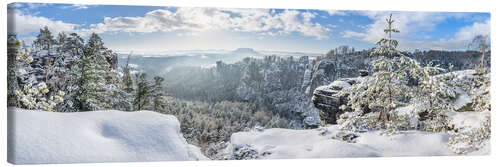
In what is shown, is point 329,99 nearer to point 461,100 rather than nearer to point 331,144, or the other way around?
point 331,144

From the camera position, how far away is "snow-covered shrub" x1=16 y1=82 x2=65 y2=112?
585cm

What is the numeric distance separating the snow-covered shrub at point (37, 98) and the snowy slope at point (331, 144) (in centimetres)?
297

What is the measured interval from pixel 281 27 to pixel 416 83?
2.78 meters

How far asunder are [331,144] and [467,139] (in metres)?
2.38

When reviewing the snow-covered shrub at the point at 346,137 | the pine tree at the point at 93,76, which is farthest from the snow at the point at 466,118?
the pine tree at the point at 93,76

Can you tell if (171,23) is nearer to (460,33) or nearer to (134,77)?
(134,77)

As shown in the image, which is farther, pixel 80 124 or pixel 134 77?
pixel 134 77

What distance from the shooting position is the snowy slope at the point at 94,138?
5465 mm

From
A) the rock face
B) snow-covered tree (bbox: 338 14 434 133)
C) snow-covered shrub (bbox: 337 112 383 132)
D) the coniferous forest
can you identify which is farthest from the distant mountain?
snow-covered shrub (bbox: 337 112 383 132)

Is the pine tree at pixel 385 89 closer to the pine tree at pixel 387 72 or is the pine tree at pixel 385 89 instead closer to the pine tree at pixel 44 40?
the pine tree at pixel 387 72

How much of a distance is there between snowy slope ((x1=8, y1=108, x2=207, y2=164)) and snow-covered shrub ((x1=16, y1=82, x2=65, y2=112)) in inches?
6.6

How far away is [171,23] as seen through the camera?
23.0ft
